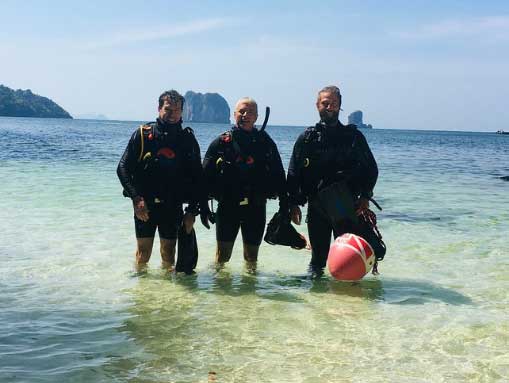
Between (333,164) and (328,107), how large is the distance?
67 centimetres

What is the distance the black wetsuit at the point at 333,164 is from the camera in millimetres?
6402

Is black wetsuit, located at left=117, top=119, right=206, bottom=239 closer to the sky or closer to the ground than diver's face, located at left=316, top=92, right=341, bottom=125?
closer to the ground

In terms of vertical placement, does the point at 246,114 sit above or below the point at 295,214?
above

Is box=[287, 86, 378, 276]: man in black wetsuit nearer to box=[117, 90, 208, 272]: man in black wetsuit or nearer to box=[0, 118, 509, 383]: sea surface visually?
box=[0, 118, 509, 383]: sea surface

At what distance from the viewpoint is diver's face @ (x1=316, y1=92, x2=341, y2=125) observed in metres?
6.35

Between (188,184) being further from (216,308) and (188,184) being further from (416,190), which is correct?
(416,190)

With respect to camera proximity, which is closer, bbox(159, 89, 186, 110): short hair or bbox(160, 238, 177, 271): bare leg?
bbox(159, 89, 186, 110): short hair

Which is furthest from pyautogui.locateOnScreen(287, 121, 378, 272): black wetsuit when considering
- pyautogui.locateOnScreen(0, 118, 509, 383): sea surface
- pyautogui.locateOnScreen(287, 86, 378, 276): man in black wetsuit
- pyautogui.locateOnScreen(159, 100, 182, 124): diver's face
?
pyautogui.locateOnScreen(159, 100, 182, 124): diver's face

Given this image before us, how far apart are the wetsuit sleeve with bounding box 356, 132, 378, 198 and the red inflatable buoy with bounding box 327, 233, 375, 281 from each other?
0.65 meters

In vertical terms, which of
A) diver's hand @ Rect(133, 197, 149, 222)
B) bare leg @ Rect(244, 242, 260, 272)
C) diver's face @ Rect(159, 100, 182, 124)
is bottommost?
bare leg @ Rect(244, 242, 260, 272)

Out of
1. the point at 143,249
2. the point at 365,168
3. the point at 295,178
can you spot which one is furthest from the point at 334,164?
the point at 143,249

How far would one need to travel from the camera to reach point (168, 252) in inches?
269

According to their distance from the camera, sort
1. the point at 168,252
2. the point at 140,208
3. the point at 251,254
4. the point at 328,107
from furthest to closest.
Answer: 1. the point at 251,254
2. the point at 168,252
3. the point at 328,107
4. the point at 140,208

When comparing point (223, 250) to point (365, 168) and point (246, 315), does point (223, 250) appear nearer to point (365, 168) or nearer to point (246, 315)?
point (246, 315)
